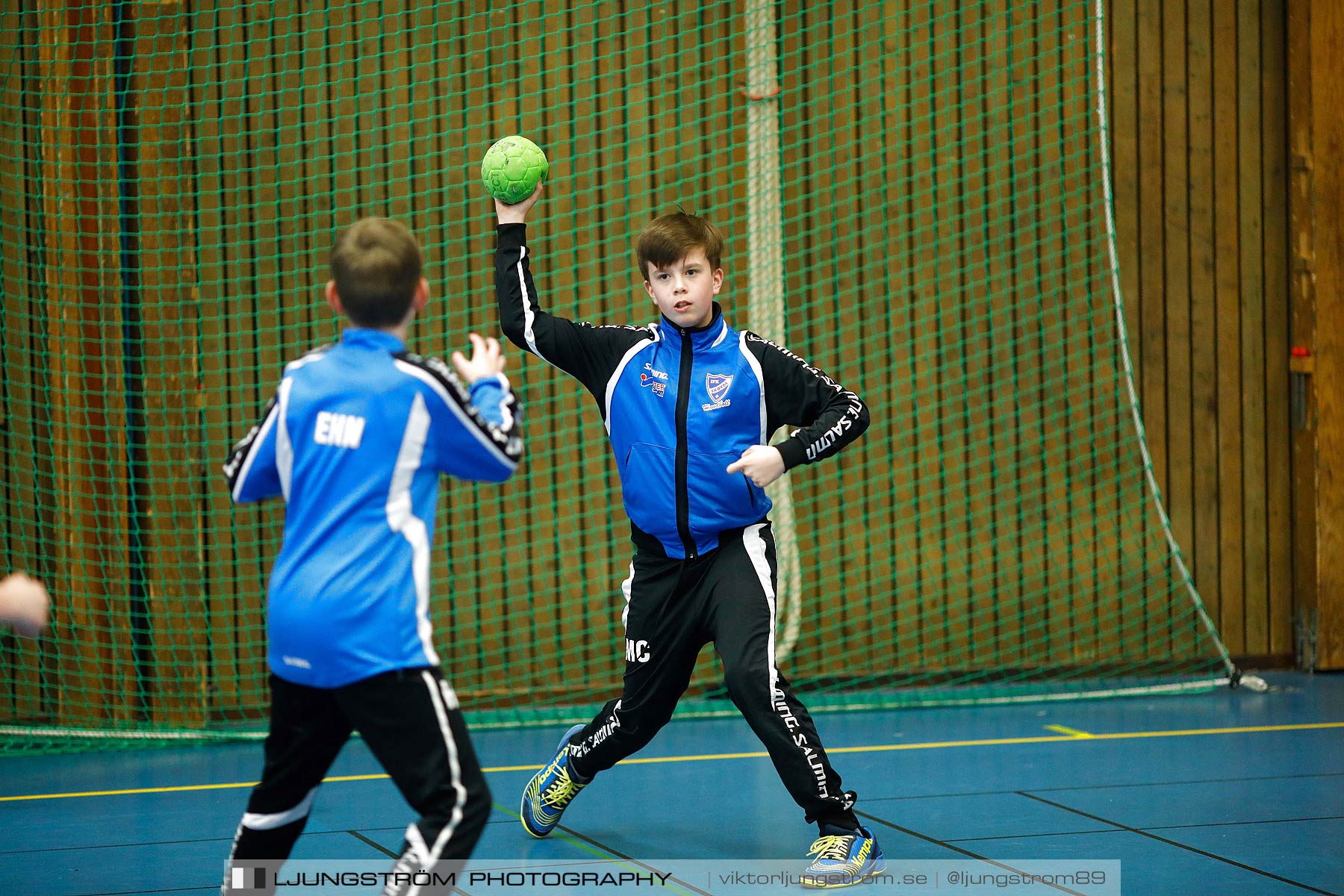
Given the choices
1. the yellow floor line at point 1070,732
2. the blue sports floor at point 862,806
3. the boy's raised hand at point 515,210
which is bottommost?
the yellow floor line at point 1070,732

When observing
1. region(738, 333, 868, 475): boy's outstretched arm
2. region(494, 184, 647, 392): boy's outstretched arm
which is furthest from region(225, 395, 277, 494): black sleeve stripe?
region(738, 333, 868, 475): boy's outstretched arm

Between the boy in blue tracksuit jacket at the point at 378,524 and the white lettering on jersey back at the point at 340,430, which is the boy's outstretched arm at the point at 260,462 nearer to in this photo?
the boy in blue tracksuit jacket at the point at 378,524

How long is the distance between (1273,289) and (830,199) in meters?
2.53

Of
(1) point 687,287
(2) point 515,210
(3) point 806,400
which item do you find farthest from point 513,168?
(3) point 806,400

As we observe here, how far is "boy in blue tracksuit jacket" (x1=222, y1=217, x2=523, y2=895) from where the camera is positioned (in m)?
2.53

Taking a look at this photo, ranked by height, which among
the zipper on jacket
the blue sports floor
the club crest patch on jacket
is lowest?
the blue sports floor

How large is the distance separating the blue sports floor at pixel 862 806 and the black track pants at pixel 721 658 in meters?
0.29

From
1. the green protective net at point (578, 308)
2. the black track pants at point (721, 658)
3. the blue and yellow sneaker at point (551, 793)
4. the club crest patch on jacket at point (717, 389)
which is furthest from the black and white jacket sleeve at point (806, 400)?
the green protective net at point (578, 308)

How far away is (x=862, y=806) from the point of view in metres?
4.57

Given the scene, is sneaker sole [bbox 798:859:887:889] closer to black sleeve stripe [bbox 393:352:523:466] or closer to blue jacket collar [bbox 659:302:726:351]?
blue jacket collar [bbox 659:302:726:351]

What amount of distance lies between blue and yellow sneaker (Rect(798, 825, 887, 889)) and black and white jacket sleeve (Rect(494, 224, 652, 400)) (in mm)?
1390

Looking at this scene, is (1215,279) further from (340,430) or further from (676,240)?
(340,430)

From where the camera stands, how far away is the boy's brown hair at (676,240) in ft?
12.3

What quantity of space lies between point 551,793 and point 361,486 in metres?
1.80
